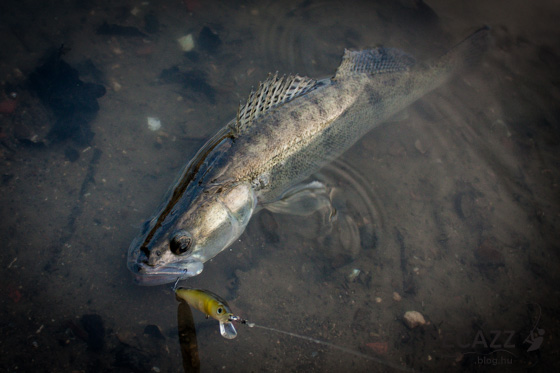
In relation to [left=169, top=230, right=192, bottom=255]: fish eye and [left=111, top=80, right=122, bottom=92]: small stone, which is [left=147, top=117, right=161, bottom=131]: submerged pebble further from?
[left=169, top=230, right=192, bottom=255]: fish eye

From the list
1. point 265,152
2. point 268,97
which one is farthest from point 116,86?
point 265,152

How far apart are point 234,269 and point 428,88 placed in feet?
14.2

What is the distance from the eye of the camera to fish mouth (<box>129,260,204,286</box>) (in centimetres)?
285

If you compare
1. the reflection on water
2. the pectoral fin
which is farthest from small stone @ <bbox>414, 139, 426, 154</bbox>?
the pectoral fin

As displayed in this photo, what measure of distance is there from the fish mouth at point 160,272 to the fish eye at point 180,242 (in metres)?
0.14

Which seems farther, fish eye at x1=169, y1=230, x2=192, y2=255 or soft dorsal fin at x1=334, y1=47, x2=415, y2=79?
soft dorsal fin at x1=334, y1=47, x2=415, y2=79

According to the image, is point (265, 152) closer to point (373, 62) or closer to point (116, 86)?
point (373, 62)

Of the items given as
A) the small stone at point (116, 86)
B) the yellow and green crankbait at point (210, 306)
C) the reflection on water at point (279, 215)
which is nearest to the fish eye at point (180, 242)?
the yellow and green crankbait at point (210, 306)

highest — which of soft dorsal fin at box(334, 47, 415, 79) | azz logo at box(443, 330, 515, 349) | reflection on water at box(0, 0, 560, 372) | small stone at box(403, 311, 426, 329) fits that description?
soft dorsal fin at box(334, 47, 415, 79)

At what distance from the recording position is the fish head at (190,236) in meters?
2.86

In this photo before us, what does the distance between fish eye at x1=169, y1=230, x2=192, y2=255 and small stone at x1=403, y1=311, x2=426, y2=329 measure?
275cm

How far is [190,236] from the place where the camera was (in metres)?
2.99

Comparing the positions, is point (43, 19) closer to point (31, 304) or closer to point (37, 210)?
point (37, 210)

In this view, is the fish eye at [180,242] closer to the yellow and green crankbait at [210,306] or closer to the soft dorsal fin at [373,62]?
the yellow and green crankbait at [210,306]
